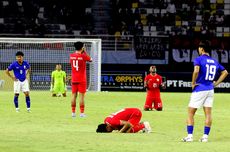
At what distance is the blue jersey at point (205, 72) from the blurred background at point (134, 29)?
29.3 metres

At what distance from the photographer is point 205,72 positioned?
15.2 m

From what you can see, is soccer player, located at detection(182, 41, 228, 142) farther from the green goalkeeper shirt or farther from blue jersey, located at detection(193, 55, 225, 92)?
the green goalkeeper shirt

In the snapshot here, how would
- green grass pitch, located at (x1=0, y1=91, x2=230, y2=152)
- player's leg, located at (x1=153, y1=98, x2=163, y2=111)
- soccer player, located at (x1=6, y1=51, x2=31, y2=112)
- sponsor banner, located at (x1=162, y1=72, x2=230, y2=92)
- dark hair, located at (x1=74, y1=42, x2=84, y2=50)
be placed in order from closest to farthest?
green grass pitch, located at (x1=0, y1=91, x2=230, y2=152), dark hair, located at (x1=74, y1=42, x2=84, y2=50), soccer player, located at (x1=6, y1=51, x2=31, y2=112), player's leg, located at (x1=153, y1=98, x2=163, y2=111), sponsor banner, located at (x1=162, y1=72, x2=230, y2=92)

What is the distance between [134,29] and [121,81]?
6645 mm

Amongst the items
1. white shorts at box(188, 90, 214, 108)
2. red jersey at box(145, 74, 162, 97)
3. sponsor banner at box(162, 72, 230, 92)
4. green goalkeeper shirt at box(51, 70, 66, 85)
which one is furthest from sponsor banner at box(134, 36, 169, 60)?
white shorts at box(188, 90, 214, 108)

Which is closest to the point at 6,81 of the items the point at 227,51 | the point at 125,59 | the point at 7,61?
the point at 7,61

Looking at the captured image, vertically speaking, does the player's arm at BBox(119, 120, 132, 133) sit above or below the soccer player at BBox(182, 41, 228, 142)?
below

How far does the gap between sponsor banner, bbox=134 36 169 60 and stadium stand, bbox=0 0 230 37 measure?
398 centimetres

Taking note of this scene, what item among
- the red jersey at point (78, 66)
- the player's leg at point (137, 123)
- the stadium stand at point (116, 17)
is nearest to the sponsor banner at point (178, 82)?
the stadium stand at point (116, 17)

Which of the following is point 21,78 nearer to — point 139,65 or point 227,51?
point 139,65

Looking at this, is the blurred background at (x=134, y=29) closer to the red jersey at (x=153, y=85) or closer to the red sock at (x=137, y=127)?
the red jersey at (x=153, y=85)

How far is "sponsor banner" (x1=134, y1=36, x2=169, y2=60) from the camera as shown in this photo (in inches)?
1804

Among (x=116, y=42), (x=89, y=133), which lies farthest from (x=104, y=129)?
(x=116, y=42)

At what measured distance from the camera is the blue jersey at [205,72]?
49.8 ft
